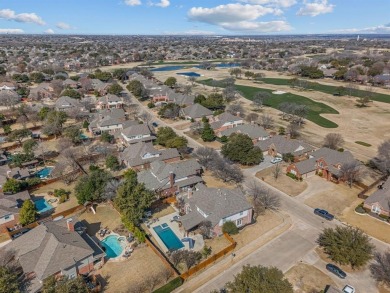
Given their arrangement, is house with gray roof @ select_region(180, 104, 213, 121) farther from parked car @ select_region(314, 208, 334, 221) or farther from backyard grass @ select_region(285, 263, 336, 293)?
backyard grass @ select_region(285, 263, 336, 293)

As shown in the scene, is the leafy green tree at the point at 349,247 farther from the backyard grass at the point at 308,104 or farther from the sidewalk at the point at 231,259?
the backyard grass at the point at 308,104

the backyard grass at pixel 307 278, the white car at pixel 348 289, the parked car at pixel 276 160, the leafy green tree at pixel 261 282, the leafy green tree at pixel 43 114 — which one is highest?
the leafy green tree at pixel 261 282

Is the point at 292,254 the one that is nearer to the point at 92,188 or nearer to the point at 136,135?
the point at 92,188

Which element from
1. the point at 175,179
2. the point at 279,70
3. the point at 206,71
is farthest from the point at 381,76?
the point at 175,179

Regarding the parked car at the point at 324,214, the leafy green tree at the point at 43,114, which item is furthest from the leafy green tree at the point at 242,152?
the leafy green tree at the point at 43,114

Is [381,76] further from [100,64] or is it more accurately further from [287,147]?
[100,64]

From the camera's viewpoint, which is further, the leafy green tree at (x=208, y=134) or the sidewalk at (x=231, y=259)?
the leafy green tree at (x=208, y=134)

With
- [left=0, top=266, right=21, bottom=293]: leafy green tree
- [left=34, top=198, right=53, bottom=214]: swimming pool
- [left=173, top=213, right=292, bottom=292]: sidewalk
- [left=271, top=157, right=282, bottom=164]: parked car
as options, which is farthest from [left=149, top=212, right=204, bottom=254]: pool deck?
[left=271, top=157, right=282, bottom=164]: parked car

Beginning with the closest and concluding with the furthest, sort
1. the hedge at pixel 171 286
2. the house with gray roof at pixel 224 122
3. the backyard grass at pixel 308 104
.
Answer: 1. the hedge at pixel 171 286
2. the house with gray roof at pixel 224 122
3. the backyard grass at pixel 308 104
